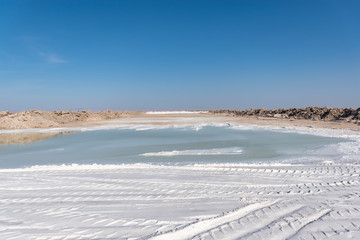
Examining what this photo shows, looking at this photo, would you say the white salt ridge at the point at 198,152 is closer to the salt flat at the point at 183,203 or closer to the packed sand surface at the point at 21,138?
the salt flat at the point at 183,203

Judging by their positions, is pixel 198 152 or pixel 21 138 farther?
pixel 21 138

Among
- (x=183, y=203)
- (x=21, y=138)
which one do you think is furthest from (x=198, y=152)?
(x=21, y=138)

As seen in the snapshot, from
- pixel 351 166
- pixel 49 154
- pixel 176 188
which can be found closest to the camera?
pixel 176 188

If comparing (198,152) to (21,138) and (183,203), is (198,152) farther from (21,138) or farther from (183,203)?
(21,138)

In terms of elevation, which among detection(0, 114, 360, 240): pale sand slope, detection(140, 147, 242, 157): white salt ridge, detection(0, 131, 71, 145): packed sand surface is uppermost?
detection(0, 114, 360, 240): pale sand slope

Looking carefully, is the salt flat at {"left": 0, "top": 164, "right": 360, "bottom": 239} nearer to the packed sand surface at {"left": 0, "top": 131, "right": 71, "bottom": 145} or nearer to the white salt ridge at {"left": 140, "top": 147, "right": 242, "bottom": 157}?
the white salt ridge at {"left": 140, "top": 147, "right": 242, "bottom": 157}

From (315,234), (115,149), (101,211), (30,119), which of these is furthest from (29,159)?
(30,119)

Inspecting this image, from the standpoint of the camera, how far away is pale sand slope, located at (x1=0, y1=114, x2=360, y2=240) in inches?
148

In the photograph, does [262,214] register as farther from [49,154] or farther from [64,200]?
[49,154]

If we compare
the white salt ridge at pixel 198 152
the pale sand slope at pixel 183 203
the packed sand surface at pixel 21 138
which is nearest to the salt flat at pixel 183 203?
the pale sand slope at pixel 183 203

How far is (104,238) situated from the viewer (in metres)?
3.62

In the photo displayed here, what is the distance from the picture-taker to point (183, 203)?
4863 mm

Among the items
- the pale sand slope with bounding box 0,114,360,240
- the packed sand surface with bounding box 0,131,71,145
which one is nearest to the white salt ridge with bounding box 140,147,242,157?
the pale sand slope with bounding box 0,114,360,240

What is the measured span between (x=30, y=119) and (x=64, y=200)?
2403 centimetres
